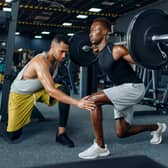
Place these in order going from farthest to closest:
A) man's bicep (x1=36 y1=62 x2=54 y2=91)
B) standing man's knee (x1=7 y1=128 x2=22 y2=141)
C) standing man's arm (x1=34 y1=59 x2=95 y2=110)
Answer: standing man's knee (x1=7 y1=128 x2=22 y2=141) < man's bicep (x1=36 y1=62 x2=54 y2=91) < standing man's arm (x1=34 y1=59 x2=95 y2=110)

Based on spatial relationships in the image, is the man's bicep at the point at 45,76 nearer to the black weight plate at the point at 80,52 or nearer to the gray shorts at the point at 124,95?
the gray shorts at the point at 124,95

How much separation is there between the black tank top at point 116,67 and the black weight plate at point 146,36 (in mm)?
249

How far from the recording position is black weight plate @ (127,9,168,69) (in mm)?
1987

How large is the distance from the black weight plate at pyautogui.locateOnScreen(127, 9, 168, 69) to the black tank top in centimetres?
25

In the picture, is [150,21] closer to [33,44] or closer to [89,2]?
[89,2]

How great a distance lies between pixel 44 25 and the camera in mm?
15984

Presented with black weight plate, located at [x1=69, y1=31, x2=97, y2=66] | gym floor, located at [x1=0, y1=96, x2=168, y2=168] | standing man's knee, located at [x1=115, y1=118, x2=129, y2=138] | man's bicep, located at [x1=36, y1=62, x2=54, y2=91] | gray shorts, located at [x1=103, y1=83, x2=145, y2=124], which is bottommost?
gym floor, located at [x1=0, y1=96, x2=168, y2=168]

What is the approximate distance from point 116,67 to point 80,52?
4.43ft

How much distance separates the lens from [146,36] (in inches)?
81.0

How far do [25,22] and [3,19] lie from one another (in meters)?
12.6

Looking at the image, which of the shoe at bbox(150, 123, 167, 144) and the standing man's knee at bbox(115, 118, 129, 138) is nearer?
the standing man's knee at bbox(115, 118, 129, 138)

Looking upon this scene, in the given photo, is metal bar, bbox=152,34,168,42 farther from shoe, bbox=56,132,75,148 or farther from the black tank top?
shoe, bbox=56,132,75,148

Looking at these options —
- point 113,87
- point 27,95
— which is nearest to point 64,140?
point 27,95

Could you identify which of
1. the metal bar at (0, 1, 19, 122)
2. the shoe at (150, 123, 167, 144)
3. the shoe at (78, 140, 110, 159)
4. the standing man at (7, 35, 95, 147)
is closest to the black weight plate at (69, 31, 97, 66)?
the metal bar at (0, 1, 19, 122)
